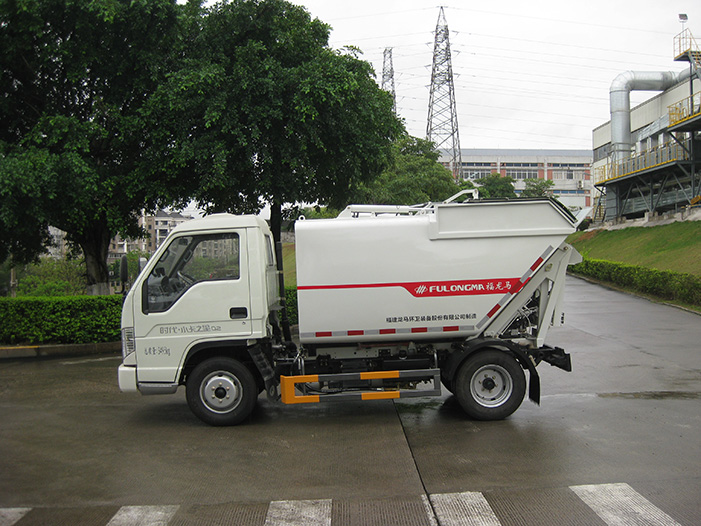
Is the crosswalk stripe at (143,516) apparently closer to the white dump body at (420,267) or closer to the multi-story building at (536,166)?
the white dump body at (420,267)

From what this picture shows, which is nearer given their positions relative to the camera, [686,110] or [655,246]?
[655,246]

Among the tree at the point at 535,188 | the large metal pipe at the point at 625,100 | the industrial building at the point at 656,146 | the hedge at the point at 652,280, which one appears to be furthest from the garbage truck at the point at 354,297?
the tree at the point at 535,188

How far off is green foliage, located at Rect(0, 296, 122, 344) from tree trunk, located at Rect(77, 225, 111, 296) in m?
2.23

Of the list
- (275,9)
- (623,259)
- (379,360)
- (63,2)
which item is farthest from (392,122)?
(623,259)

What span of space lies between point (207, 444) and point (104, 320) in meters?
8.29

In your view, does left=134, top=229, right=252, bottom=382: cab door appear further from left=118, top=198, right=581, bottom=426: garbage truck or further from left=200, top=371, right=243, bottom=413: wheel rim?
left=200, top=371, right=243, bottom=413: wheel rim

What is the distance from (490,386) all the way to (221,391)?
10.7 ft

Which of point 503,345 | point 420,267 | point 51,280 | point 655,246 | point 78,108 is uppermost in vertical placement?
point 78,108

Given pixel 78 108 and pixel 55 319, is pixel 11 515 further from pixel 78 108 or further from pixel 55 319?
pixel 78 108

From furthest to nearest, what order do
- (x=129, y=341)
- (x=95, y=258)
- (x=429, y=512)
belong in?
1. (x=95, y=258)
2. (x=129, y=341)
3. (x=429, y=512)

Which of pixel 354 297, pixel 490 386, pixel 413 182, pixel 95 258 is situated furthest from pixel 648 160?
pixel 354 297

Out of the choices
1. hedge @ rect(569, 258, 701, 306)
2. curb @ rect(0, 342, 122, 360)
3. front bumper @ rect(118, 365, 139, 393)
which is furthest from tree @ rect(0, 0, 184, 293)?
hedge @ rect(569, 258, 701, 306)

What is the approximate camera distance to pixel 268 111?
1238cm

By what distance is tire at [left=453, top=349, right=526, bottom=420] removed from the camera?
7.11 meters
